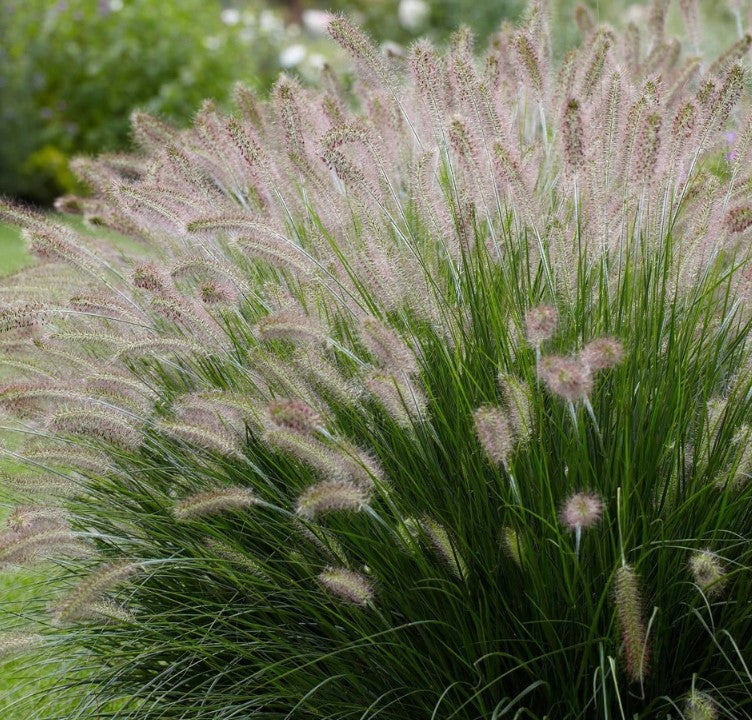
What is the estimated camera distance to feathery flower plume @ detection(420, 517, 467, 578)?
2137mm

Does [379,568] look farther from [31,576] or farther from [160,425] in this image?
[31,576]

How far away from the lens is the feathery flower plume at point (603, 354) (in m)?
1.92

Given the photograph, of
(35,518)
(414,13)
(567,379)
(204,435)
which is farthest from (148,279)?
(414,13)

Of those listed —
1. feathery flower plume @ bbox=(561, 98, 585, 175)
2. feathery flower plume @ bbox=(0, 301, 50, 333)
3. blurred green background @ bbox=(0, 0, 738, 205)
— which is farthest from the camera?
blurred green background @ bbox=(0, 0, 738, 205)

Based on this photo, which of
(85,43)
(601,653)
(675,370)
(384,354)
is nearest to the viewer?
(601,653)

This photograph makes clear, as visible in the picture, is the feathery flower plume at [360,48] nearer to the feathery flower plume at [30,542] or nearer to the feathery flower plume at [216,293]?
the feathery flower plume at [216,293]

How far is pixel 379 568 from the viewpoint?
2.24 metres

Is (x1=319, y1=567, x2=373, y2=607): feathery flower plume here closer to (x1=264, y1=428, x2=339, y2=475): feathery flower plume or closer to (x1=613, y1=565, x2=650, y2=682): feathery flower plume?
(x1=264, y1=428, x2=339, y2=475): feathery flower plume

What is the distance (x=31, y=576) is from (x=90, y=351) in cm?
115

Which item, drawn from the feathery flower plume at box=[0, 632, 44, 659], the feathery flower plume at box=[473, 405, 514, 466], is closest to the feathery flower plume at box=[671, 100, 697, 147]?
the feathery flower plume at box=[473, 405, 514, 466]

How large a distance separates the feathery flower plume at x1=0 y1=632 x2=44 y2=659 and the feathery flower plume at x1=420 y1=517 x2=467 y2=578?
0.96 metres

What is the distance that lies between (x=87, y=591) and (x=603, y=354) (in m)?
1.09

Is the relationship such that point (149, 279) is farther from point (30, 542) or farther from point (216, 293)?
point (30, 542)

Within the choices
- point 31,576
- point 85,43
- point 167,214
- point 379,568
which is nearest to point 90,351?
point 167,214
